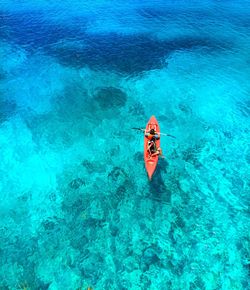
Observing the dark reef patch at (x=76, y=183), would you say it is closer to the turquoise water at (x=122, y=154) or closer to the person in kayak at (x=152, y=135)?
the turquoise water at (x=122, y=154)

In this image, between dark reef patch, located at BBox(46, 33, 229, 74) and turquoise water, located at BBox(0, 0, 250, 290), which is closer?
turquoise water, located at BBox(0, 0, 250, 290)

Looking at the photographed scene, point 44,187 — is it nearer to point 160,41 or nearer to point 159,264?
point 159,264

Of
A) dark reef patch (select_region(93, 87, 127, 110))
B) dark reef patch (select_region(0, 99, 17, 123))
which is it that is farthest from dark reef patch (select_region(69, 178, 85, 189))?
dark reef patch (select_region(0, 99, 17, 123))

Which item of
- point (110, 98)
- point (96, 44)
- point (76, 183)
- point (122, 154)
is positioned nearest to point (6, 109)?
point (110, 98)

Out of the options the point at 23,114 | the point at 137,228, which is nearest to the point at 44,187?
the point at 137,228

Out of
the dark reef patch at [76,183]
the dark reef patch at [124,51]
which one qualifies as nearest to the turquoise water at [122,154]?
the dark reef patch at [76,183]

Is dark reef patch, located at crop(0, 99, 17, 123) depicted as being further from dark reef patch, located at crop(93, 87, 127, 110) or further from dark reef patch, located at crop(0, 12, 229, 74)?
dark reef patch, located at crop(0, 12, 229, 74)

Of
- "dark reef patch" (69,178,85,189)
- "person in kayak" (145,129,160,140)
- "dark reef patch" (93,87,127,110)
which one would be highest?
"person in kayak" (145,129,160,140)

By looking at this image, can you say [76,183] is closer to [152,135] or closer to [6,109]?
[152,135]
